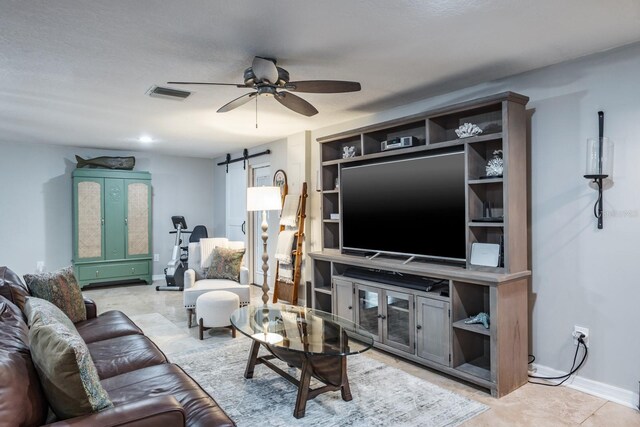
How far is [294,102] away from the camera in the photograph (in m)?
3.00

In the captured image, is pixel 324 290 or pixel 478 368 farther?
pixel 324 290

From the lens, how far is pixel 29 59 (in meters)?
2.79

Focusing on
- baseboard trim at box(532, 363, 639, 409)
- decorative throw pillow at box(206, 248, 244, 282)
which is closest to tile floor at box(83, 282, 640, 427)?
baseboard trim at box(532, 363, 639, 409)

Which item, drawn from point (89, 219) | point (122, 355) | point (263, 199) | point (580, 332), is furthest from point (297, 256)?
point (89, 219)

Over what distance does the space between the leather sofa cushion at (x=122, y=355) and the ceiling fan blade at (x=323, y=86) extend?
1.94 meters

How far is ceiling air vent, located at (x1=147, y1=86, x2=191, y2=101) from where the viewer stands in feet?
11.4

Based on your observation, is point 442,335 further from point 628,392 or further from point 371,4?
point 371,4

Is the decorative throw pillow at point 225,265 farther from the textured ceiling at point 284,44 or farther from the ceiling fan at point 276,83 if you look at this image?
the ceiling fan at point 276,83

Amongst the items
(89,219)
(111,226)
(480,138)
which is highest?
(480,138)

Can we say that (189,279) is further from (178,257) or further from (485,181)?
(485,181)

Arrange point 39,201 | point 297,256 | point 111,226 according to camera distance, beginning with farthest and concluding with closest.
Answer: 1. point 111,226
2. point 39,201
3. point 297,256

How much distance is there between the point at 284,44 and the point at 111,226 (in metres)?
5.25

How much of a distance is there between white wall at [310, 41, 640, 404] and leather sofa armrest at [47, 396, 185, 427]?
273cm

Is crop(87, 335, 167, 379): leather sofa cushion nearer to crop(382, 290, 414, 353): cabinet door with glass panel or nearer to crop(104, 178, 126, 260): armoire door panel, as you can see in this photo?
crop(382, 290, 414, 353): cabinet door with glass panel
